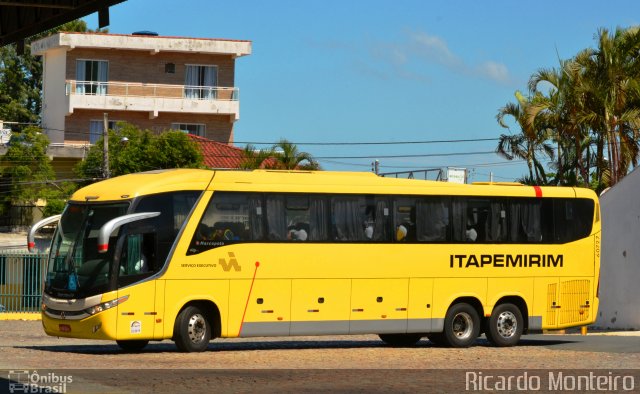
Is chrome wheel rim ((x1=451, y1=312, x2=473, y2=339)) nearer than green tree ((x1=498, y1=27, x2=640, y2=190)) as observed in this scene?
Yes

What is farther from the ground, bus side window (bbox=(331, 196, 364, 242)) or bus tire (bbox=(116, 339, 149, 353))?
bus side window (bbox=(331, 196, 364, 242))

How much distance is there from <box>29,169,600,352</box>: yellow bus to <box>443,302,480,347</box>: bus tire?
0.03m

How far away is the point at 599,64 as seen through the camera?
44.8 m

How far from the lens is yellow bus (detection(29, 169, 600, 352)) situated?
22.4 m

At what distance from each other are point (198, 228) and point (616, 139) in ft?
84.8

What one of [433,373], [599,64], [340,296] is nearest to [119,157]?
[599,64]

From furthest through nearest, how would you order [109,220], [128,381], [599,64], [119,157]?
[119,157]
[599,64]
[109,220]
[128,381]

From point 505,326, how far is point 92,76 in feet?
143

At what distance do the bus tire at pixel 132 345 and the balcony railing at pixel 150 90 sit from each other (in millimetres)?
42771

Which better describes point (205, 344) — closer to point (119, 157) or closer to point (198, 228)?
point (198, 228)

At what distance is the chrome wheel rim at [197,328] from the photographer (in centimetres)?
2286

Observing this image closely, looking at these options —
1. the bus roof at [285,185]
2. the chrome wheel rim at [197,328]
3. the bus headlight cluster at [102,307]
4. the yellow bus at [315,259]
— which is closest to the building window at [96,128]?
the yellow bus at [315,259]

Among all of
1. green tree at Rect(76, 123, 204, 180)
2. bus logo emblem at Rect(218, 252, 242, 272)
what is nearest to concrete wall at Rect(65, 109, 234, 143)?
green tree at Rect(76, 123, 204, 180)

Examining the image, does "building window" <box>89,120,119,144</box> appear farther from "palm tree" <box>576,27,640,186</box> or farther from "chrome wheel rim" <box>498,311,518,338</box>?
"chrome wheel rim" <box>498,311,518,338</box>
